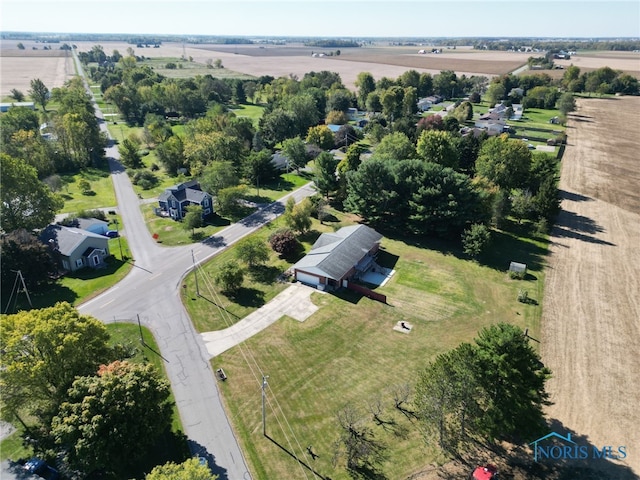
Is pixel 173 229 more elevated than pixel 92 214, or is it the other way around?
pixel 92 214

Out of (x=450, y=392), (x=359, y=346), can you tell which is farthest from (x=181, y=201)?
(x=450, y=392)

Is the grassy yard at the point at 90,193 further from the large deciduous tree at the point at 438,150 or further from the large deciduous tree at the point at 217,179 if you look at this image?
the large deciduous tree at the point at 438,150

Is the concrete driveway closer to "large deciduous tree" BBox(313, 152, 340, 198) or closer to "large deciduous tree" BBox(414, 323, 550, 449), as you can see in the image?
"large deciduous tree" BBox(414, 323, 550, 449)

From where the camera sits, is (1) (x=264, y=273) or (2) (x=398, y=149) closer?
(1) (x=264, y=273)

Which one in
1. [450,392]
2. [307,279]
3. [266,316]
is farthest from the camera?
[307,279]

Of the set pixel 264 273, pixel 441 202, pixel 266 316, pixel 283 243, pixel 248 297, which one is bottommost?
pixel 266 316

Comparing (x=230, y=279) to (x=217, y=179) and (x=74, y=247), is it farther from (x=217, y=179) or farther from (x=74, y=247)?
(x=217, y=179)

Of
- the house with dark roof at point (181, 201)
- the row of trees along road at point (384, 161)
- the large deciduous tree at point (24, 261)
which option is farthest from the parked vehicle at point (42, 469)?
the row of trees along road at point (384, 161)

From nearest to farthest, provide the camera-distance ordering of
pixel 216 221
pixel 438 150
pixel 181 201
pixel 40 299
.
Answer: pixel 40 299 < pixel 181 201 < pixel 216 221 < pixel 438 150

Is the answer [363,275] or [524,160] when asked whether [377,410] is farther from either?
[524,160]
